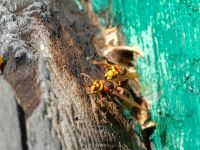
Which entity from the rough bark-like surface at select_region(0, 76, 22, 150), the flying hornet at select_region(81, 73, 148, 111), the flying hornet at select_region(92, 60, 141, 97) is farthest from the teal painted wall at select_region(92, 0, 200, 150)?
the rough bark-like surface at select_region(0, 76, 22, 150)

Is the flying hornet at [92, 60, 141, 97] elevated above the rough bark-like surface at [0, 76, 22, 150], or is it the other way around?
the flying hornet at [92, 60, 141, 97]

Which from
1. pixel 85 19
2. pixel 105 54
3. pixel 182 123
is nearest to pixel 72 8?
pixel 85 19

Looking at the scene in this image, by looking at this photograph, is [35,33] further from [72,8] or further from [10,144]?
[72,8]

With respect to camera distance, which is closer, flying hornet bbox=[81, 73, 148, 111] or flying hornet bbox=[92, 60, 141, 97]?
flying hornet bbox=[81, 73, 148, 111]

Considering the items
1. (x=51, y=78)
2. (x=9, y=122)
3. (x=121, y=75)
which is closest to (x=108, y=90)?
(x=121, y=75)

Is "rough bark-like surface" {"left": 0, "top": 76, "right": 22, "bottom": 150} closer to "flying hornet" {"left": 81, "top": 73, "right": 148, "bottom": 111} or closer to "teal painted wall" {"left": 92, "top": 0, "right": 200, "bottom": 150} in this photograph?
"flying hornet" {"left": 81, "top": 73, "right": 148, "bottom": 111}

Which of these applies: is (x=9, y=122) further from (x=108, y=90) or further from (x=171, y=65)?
(x=171, y=65)

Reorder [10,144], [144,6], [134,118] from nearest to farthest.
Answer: [10,144]
[134,118]
[144,6]
